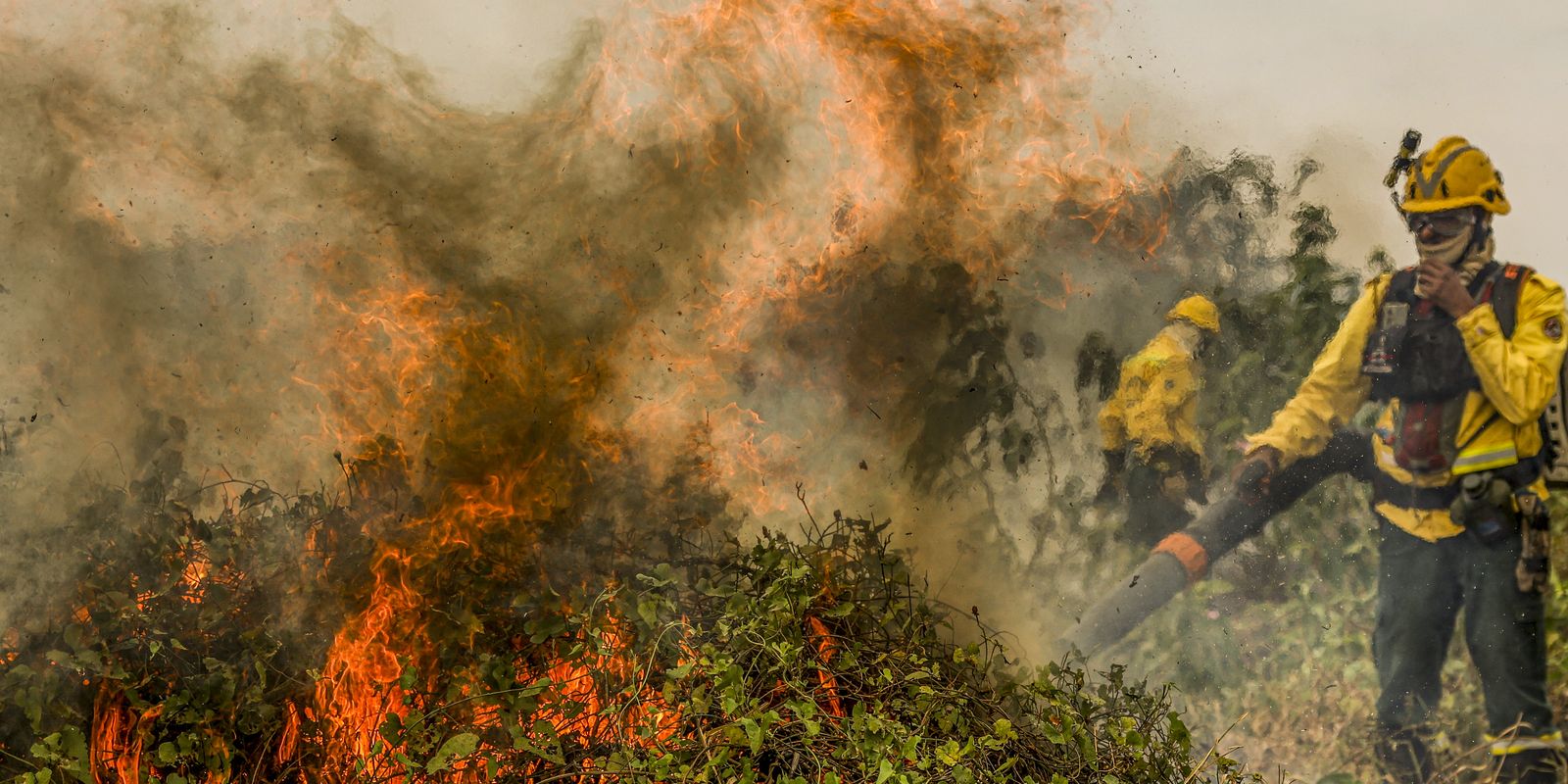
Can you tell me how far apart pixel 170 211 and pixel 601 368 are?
1.71 metres

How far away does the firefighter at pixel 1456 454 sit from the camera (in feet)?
17.3

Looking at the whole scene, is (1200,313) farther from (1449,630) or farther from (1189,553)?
(1449,630)

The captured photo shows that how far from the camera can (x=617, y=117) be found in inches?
211

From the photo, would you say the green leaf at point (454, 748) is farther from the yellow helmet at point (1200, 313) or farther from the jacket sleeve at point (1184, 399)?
the yellow helmet at point (1200, 313)

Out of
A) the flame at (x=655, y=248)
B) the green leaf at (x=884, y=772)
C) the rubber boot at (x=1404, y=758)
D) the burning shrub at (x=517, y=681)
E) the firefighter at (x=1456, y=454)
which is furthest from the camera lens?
the rubber boot at (x=1404, y=758)

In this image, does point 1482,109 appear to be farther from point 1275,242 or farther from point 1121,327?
point 1121,327

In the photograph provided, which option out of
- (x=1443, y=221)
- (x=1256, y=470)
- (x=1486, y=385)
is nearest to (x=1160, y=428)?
(x=1256, y=470)

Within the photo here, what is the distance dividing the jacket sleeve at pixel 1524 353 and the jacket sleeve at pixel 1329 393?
1.27 feet

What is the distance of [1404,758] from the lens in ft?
17.9

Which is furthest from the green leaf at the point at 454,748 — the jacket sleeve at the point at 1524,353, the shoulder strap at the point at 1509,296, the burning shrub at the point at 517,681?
the shoulder strap at the point at 1509,296

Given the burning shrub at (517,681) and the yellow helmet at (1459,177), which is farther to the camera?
the yellow helmet at (1459,177)

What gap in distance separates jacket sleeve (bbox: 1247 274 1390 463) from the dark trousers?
45 centimetres

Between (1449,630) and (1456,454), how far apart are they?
0.70 m

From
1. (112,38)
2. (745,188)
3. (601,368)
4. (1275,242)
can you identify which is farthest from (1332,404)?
(112,38)
